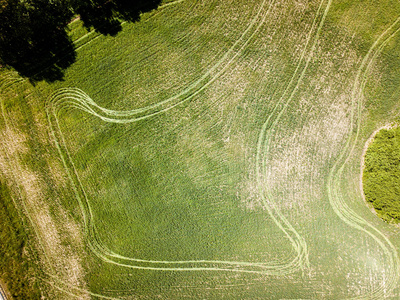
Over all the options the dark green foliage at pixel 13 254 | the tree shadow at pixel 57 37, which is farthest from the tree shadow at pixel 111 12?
the dark green foliage at pixel 13 254

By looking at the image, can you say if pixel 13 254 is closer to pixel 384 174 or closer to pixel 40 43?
pixel 40 43

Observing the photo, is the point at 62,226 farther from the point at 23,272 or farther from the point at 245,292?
the point at 245,292

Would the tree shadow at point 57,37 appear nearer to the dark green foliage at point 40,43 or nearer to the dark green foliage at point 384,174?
the dark green foliage at point 40,43

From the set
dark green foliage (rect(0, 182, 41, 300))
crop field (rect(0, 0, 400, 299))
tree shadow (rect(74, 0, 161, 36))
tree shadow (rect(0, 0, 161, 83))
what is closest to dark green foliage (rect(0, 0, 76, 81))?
tree shadow (rect(0, 0, 161, 83))

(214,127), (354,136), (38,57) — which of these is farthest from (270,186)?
(38,57)

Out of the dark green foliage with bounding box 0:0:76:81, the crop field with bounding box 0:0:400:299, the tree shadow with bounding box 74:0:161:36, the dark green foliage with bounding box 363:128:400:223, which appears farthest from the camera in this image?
the dark green foliage with bounding box 363:128:400:223

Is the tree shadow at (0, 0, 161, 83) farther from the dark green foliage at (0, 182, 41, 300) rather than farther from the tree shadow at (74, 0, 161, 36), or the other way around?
the dark green foliage at (0, 182, 41, 300)
